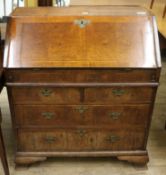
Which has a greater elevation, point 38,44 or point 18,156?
point 38,44

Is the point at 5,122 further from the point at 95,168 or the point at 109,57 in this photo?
the point at 109,57

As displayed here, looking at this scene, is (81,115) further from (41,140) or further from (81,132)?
(41,140)

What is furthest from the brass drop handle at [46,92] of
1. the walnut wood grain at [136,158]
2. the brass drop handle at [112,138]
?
the walnut wood grain at [136,158]

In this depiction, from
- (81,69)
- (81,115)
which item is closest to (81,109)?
(81,115)

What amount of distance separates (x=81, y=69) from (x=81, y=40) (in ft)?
0.55

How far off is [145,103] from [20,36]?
0.80m

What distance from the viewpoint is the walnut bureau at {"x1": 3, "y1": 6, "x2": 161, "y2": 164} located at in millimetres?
1330

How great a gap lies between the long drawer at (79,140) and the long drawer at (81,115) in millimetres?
59

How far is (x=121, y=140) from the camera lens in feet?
5.34

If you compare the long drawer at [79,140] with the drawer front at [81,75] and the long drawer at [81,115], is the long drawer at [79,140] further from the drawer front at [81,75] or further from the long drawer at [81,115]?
the drawer front at [81,75]

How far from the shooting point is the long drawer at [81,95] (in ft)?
4.60

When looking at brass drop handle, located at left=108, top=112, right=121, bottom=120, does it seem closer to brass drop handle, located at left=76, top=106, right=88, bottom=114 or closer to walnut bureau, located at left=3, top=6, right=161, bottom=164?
walnut bureau, located at left=3, top=6, right=161, bottom=164

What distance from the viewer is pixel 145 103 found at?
1.46 m

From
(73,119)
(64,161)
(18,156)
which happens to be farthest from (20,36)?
(64,161)
